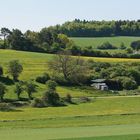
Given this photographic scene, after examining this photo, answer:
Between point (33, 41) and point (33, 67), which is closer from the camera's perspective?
point (33, 67)

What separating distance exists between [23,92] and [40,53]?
50.5 meters

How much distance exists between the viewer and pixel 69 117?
2194 inches

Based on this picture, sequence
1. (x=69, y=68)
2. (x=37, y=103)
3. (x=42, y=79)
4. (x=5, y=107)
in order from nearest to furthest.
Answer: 1. (x=5, y=107)
2. (x=37, y=103)
3. (x=42, y=79)
4. (x=69, y=68)

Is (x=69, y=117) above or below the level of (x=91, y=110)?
above

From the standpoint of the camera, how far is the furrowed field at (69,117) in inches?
1308

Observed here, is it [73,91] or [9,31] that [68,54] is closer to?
[73,91]

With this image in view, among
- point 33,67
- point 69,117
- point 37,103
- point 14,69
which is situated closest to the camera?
point 69,117

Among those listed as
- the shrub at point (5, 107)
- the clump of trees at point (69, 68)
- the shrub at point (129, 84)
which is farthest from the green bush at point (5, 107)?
the shrub at point (129, 84)

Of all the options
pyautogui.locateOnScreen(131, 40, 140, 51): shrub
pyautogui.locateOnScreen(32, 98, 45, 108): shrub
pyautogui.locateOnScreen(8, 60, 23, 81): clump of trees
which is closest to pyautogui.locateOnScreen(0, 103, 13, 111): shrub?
pyautogui.locateOnScreen(32, 98, 45, 108): shrub

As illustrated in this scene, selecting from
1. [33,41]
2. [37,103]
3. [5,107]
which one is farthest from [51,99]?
[33,41]

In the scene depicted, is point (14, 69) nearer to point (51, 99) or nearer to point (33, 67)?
point (33, 67)

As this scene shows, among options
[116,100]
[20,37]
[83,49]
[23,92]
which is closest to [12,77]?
[23,92]

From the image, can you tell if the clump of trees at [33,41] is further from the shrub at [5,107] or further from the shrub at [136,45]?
the shrub at [5,107]

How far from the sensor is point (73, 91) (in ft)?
302
